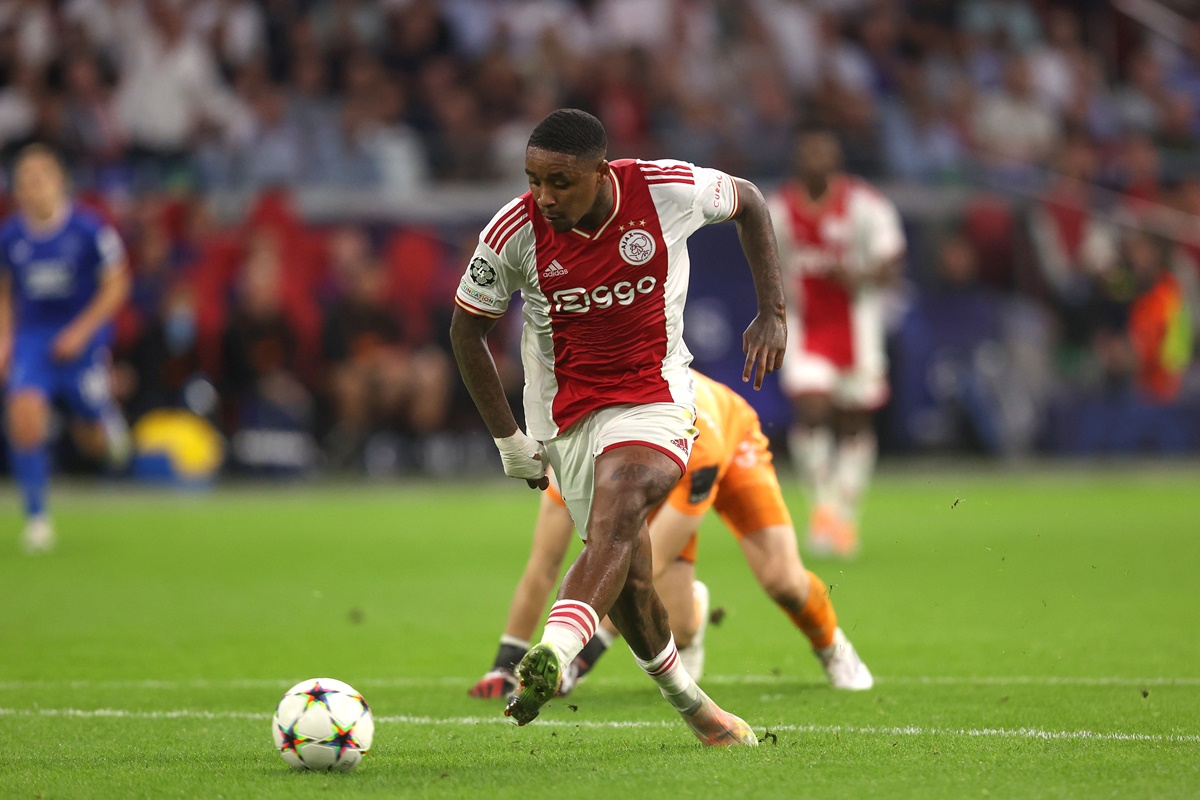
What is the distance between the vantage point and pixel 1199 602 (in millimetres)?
9109

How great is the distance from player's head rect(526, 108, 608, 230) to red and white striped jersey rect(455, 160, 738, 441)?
0.19 meters

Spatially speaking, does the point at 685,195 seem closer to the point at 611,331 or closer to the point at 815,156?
the point at 611,331

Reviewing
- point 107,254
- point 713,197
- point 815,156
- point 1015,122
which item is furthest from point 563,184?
point 1015,122

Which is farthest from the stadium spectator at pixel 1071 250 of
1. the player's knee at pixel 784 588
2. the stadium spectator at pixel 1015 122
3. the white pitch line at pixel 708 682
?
the player's knee at pixel 784 588

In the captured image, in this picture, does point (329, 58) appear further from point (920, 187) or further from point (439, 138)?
point (920, 187)

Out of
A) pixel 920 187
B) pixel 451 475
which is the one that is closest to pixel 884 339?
pixel 920 187

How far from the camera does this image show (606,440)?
5.25 m

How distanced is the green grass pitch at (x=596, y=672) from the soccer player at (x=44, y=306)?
33.4 inches

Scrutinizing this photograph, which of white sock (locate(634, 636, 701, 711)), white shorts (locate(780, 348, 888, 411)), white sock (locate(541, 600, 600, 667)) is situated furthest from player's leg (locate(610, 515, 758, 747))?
white shorts (locate(780, 348, 888, 411))

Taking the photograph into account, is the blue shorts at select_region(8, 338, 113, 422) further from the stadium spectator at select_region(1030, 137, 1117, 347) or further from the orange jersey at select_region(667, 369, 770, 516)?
the stadium spectator at select_region(1030, 137, 1117, 347)

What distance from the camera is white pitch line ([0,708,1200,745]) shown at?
17.6 ft

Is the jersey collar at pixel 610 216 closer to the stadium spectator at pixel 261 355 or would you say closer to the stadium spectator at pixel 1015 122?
the stadium spectator at pixel 261 355

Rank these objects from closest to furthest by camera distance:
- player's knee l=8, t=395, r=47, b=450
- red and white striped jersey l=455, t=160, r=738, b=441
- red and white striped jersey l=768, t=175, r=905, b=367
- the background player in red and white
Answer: red and white striped jersey l=455, t=160, r=738, b=441 < the background player in red and white < red and white striped jersey l=768, t=175, r=905, b=367 < player's knee l=8, t=395, r=47, b=450

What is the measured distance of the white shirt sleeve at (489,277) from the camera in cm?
531
